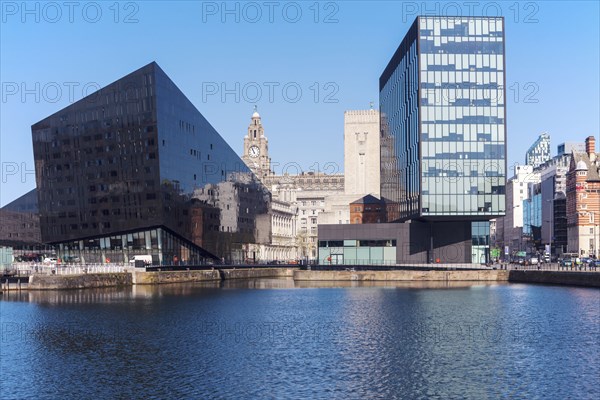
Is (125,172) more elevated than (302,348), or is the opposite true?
(125,172)

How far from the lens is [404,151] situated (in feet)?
472

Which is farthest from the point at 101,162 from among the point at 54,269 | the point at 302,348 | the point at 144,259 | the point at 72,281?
the point at 302,348

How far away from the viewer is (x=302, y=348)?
54938mm

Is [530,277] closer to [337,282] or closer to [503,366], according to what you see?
[337,282]

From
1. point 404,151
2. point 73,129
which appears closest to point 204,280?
point 73,129

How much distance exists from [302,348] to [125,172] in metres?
81.3

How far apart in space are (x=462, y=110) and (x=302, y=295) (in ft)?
145

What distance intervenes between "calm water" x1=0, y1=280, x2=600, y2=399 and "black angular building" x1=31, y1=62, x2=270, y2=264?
41.9m

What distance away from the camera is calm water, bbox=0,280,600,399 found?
42781 mm

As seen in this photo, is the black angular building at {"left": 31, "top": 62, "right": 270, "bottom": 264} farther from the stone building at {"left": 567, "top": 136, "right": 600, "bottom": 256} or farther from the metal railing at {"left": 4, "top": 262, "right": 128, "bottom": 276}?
the stone building at {"left": 567, "top": 136, "right": 600, "bottom": 256}

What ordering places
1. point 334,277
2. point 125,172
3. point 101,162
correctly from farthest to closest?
1. point 101,162
2. point 125,172
3. point 334,277

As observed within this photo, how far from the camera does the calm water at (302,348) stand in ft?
140

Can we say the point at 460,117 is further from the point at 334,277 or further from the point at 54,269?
the point at 54,269

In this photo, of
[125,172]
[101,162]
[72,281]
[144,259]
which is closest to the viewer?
[72,281]
